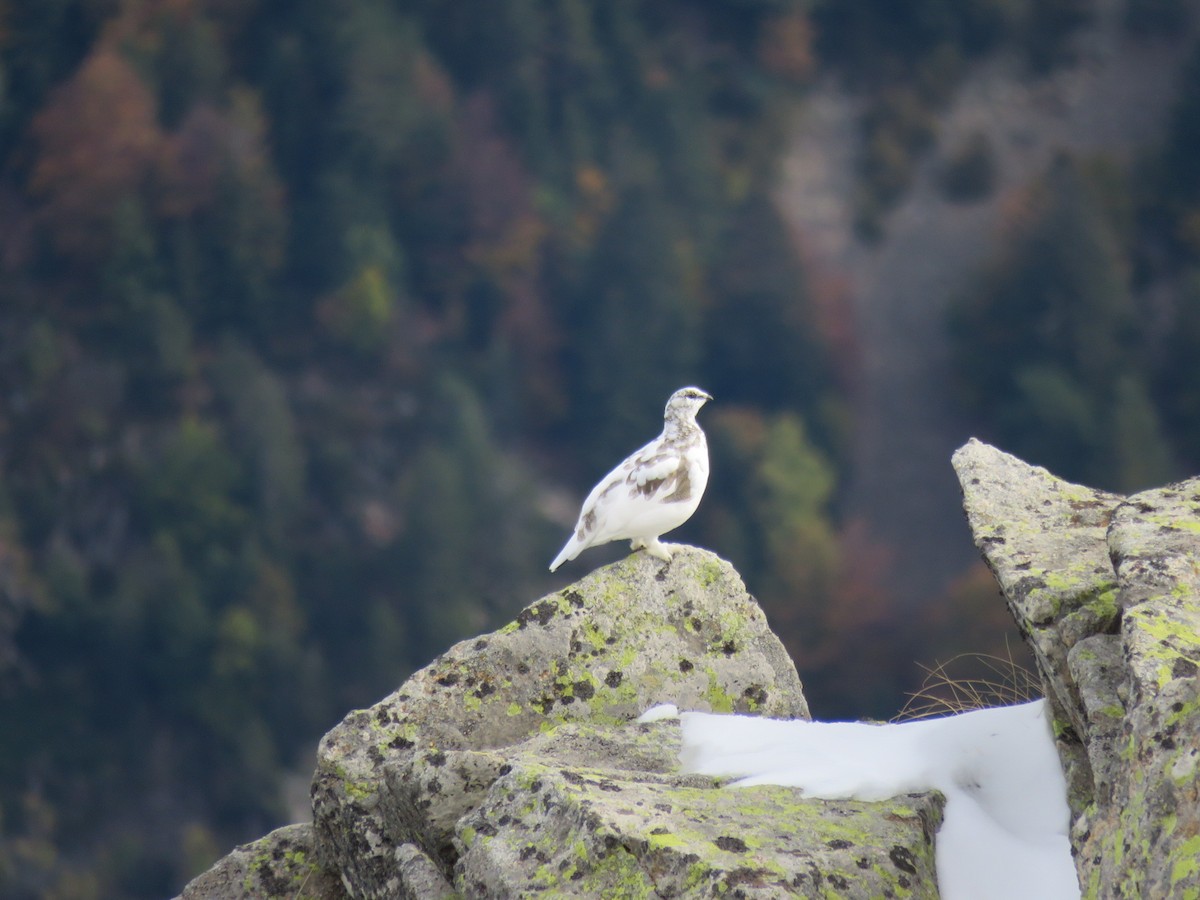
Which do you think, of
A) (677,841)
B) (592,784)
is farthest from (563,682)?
(677,841)

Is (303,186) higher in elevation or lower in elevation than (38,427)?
higher

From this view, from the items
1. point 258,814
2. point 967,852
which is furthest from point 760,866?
point 258,814

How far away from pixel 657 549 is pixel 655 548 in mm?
20

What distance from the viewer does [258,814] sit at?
75.7m

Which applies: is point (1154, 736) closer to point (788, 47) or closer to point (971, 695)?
point (971, 695)

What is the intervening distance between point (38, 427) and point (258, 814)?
26152 millimetres

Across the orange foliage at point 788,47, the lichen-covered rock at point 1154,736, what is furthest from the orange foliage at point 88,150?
the lichen-covered rock at point 1154,736

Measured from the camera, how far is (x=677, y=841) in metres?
7.13

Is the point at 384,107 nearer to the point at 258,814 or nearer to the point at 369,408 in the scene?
the point at 369,408

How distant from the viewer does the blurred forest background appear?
82.4 m

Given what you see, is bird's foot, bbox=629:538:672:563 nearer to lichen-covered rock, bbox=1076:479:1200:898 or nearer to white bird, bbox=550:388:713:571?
white bird, bbox=550:388:713:571

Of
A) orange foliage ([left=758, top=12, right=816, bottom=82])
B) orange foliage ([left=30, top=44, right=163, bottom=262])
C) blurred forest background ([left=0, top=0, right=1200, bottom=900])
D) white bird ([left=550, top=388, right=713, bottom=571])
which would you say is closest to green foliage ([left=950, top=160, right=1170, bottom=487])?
blurred forest background ([left=0, top=0, right=1200, bottom=900])

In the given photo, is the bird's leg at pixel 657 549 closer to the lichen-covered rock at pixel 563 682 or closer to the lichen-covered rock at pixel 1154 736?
the lichen-covered rock at pixel 563 682

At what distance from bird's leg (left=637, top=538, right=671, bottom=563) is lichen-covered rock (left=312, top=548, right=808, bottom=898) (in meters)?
0.05
